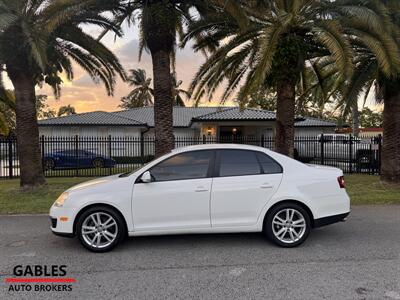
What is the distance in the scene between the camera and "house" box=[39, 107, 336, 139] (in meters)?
23.6

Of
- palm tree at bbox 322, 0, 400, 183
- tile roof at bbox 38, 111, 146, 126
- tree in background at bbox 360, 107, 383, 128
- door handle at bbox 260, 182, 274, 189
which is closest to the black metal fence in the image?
tile roof at bbox 38, 111, 146, 126

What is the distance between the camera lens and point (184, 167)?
16.4ft

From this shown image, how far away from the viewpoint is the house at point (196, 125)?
2364 centimetres

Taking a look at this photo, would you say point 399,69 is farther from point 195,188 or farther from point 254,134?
point 254,134

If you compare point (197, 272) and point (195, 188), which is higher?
point (195, 188)

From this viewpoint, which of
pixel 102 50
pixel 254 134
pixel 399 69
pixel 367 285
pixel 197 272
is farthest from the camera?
pixel 254 134

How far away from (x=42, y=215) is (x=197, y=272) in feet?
15.7

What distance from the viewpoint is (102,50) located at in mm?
10953

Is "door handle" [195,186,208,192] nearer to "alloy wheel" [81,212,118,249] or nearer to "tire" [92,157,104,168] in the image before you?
"alloy wheel" [81,212,118,249]

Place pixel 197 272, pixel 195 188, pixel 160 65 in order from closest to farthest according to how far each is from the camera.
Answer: pixel 197 272
pixel 195 188
pixel 160 65

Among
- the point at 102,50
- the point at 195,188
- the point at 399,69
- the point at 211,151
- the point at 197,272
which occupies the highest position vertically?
the point at 102,50

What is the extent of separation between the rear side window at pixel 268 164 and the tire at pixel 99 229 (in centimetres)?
237

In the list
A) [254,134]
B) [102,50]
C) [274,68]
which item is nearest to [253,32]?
[274,68]

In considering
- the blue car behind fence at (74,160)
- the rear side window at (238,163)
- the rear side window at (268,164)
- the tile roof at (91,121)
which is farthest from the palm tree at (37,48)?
the tile roof at (91,121)
